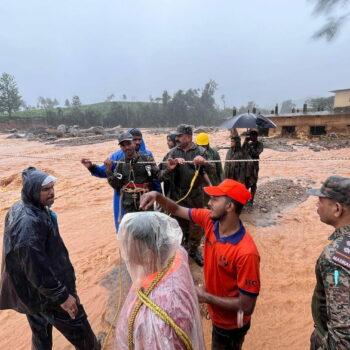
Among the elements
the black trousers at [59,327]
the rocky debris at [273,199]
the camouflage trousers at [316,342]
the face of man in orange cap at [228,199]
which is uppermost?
the face of man in orange cap at [228,199]

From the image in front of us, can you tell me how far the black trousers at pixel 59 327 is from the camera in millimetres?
2268

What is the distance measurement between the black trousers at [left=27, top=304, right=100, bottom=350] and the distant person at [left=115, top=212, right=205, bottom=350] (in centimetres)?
139

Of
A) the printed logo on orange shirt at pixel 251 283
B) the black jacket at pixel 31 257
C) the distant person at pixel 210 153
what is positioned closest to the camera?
the printed logo on orange shirt at pixel 251 283

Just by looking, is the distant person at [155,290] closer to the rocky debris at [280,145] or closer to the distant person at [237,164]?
the distant person at [237,164]

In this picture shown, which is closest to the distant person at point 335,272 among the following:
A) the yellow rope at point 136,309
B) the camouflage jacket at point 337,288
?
the camouflage jacket at point 337,288

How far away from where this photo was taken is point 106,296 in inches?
144

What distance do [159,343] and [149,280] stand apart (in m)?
0.27

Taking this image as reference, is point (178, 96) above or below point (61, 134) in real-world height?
above

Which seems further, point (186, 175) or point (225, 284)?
point (186, 175)

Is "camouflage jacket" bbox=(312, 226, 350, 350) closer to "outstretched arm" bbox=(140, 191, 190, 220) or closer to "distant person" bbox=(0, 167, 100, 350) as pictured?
"outstretched arm" bbox=(140, 191, 190, 220)

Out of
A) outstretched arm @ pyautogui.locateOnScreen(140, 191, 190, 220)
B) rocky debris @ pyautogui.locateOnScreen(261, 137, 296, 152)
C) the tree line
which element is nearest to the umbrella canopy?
outstretched arm @ pyautogui.locateOnScreen(140, 191, 190, 220)

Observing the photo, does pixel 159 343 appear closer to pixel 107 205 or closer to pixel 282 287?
pixel 282 287

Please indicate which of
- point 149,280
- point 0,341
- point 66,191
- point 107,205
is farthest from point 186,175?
point 66,191

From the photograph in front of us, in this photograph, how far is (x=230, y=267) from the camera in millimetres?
1796
